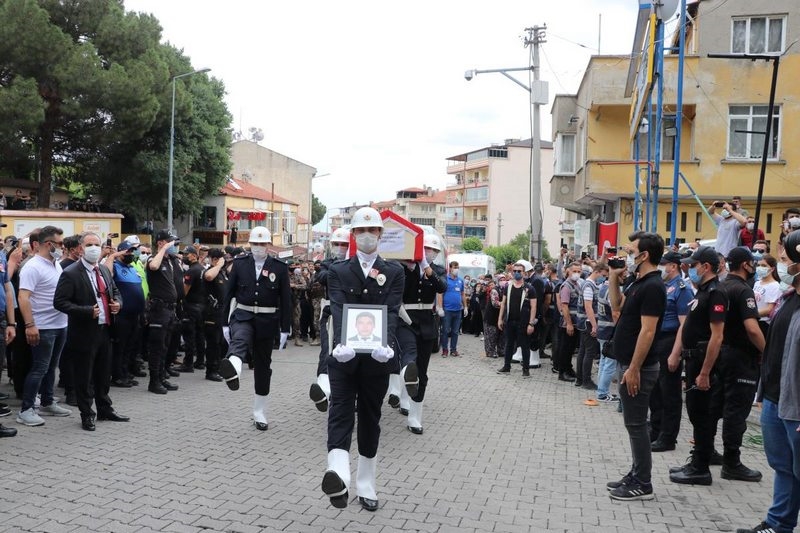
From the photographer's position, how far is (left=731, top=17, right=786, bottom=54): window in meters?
22.5

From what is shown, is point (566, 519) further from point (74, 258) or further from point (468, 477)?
point (74, 258)

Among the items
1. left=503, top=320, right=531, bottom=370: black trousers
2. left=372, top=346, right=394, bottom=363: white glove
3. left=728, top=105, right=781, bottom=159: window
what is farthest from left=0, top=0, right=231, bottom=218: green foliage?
left=372, top=346, right=394, bottom=363: white glove

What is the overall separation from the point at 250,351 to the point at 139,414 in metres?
1.58

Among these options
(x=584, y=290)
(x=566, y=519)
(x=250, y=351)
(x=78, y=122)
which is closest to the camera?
(x=566, y=519)

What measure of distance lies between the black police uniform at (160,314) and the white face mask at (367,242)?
5.65 m

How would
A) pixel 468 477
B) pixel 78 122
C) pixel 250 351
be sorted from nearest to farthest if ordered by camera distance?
pixel 468 477 < pixel 250 351 < pixel 78 122

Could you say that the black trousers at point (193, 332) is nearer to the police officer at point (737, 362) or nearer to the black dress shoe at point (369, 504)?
the black dress shoe at point (369, 504)

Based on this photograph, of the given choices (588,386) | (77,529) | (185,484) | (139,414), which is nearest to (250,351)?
(139,414)

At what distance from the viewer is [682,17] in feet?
54.9

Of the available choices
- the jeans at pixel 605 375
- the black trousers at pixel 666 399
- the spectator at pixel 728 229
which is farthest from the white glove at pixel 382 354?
the spectator at pixel 728 229

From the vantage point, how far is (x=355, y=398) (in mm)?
→ 6250

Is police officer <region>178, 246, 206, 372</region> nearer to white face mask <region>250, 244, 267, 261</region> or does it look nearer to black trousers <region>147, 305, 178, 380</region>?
black trousers <region>147, 305, 178, 380</region>

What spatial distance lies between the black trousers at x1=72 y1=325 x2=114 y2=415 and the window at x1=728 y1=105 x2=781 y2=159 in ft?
64.1

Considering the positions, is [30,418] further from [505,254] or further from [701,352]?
[505,254]
